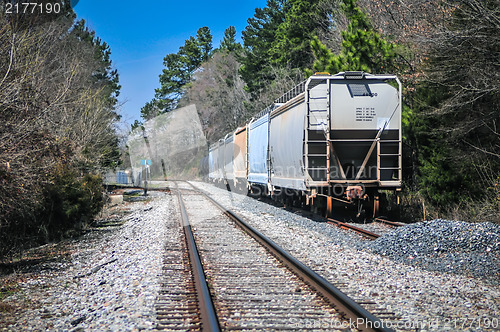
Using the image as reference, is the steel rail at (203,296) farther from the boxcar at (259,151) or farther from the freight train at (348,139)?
the boxcar at (259,151)

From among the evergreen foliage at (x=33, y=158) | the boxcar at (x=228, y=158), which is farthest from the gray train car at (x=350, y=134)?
the boxcar at (x=228, y=158)

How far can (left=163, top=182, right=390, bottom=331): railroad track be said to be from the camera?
5.02 metres

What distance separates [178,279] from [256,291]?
137cm

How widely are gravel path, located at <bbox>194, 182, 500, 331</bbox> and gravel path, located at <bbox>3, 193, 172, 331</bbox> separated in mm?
2609

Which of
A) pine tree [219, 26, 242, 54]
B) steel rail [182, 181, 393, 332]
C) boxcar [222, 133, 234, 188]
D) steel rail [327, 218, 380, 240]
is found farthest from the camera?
pine tree [219, 26, 242, 54]

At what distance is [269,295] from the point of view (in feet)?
20.0

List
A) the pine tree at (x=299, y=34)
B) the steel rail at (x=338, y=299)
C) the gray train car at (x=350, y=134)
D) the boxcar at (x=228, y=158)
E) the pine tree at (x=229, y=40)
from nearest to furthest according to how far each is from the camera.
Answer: the steel rail at (x=338, y=299)
the gray train car at (x=350, y=134)
the boxcar at (x=228, y=158)
the pine tree at (x=299, y=34)
the pine tree at (x=229, y=40)

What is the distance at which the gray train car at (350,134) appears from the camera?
13.0 metres

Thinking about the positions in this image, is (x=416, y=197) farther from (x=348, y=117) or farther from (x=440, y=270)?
(x=440, y=270)

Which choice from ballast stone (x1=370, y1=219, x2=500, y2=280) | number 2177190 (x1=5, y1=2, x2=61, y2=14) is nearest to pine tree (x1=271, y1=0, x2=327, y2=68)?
number 2177190 (x1=5, y1=2, x2=61, y2=14)

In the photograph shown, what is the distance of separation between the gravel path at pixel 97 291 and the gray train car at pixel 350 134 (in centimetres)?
471

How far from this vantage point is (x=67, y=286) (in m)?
8.02

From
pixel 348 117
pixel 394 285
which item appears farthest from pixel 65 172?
pixel 394 285

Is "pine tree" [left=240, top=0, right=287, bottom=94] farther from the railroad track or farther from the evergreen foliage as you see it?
the railroad track
